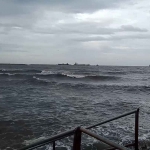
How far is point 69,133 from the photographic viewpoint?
74.8 inches

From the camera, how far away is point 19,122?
830cm

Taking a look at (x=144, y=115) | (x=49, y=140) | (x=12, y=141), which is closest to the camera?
(x=49, y=140)

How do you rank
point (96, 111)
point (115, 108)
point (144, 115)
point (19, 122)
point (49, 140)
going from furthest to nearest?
1. point (115, 108)
2. point (96, 111)
3. point (144, 115)
4. point (19, 122)
5. point (49, 140)

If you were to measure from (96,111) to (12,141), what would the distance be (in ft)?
17.6

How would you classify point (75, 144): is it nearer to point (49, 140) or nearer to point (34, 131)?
point (49, 140)

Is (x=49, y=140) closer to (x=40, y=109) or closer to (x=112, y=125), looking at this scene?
(x=112, y=125)

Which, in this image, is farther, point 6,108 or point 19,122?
point 6,108

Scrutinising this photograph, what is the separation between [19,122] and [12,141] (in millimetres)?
2106

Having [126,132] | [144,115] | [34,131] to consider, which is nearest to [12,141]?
[34,131]

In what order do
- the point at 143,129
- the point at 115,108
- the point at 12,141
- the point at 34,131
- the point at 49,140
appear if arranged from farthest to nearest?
the point at 115,108, the point at 143,129, the point at 34,131, the point at 12,141, the point at 49,140

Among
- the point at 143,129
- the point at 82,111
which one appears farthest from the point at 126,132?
the point at 82,111

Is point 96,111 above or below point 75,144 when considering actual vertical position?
below

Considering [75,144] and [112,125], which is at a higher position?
[75,144]

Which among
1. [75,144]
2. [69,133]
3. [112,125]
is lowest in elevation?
[112,125]
